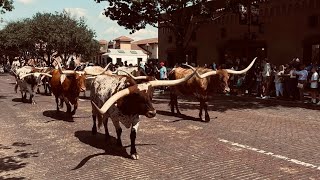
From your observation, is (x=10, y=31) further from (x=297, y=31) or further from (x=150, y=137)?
(x=150, y=137)

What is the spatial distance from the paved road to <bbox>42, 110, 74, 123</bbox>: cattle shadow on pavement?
4 centimetres

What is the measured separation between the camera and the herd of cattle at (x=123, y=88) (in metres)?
7.38

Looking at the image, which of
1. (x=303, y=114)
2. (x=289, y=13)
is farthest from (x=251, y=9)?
(x=303, y=114)

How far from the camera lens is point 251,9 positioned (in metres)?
23.5

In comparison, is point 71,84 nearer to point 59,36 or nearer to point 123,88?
point 123,88

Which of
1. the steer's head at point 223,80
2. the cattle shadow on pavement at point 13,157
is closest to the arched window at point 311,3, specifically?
the steer's head at point 223,80

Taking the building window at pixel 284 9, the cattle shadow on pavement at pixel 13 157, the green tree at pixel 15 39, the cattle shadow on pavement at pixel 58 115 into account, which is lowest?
the cattle shadow on pavement at pixel 13 157

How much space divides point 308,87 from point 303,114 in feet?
11.2

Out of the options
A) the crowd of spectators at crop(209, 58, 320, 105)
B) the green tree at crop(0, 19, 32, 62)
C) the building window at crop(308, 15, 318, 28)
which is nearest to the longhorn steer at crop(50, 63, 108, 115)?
the crowd of spectators at crop(209, 58, 320, 105)

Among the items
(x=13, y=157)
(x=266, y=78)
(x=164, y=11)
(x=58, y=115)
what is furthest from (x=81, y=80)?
(x=164, y=11)

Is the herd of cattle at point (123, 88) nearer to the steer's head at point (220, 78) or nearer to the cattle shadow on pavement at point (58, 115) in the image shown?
the steer's head at point (220, 78)

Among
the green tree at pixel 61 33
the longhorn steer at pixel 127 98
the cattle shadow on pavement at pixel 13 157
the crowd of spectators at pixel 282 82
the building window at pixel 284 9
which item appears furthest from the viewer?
the green tree at pixel 61 33

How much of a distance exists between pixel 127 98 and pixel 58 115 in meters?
6.82

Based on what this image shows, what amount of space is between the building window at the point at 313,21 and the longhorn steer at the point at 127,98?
17.4 m
